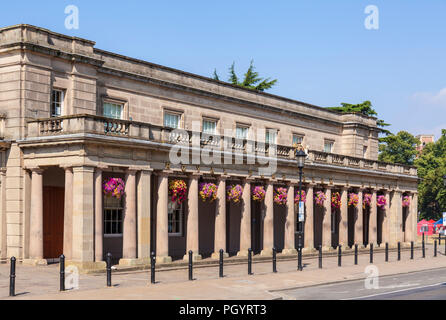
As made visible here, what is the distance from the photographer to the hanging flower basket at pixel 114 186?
26.9m

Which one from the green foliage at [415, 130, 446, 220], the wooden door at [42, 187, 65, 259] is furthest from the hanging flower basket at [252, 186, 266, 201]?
the green foliage at [415, 130, 446, 220]

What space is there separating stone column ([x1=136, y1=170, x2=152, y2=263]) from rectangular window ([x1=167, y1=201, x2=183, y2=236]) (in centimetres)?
643

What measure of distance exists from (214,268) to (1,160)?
1059 cm

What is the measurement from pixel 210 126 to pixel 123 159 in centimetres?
1182

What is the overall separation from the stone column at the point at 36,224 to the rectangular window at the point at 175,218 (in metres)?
9.17

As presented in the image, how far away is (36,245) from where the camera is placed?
87.8 feet

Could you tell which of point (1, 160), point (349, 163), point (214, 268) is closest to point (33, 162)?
point (1, 160)

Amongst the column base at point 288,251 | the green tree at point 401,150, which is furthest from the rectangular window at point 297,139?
the green tree at point 401,150

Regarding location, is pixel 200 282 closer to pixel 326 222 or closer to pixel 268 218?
pixel 268 218

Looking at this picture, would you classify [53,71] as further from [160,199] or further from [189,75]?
[189,75]

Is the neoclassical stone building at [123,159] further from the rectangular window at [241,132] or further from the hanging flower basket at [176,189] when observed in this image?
the hanging flower basket at [176,189]

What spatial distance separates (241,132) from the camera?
133 feet
